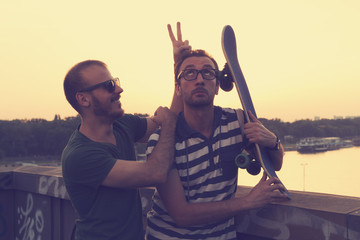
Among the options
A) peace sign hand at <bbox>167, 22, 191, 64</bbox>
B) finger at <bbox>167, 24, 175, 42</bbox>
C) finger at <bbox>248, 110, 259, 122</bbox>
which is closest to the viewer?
finger at <bbox>248, 110, 259, 122</bbox>

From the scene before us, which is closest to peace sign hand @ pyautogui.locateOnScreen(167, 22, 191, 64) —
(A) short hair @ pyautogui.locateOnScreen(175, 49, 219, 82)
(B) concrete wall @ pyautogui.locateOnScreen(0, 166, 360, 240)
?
(A) short hair @ pyautogui.locateOnScreen(175, 49, 219, 82)

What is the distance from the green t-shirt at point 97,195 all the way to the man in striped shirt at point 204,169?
23 cm

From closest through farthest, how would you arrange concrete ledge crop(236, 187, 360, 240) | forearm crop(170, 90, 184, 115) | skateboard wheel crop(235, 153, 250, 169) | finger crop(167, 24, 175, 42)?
concrete ledge crop(236, 187, 360, 240) → skateboard wheel crop(235, 153, 250, 169) → forearm crop(170, 90, 184, 115) → finger crop(167, 24, 175, 42)

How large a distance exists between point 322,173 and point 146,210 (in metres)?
141

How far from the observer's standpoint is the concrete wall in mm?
2199

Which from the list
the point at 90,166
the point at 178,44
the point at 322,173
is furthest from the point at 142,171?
the point at 322,173

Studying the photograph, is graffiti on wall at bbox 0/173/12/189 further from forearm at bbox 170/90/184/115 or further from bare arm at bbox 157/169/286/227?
A: bare arm at bbox 157/169/286/227

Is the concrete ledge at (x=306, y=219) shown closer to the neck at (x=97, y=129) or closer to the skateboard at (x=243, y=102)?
Result: the skateboard at (x=243, y=102)

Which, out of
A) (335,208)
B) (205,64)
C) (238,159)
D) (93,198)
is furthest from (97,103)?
(335,208)

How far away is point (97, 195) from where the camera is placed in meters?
2.53

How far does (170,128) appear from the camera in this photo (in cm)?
267

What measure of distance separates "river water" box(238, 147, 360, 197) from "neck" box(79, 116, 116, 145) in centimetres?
8443

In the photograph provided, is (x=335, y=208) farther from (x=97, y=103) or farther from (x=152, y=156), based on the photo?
(x=97, y=103)

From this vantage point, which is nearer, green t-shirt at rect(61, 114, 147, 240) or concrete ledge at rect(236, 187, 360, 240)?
concrete ledge at rect(236, 187, 360, 240)
